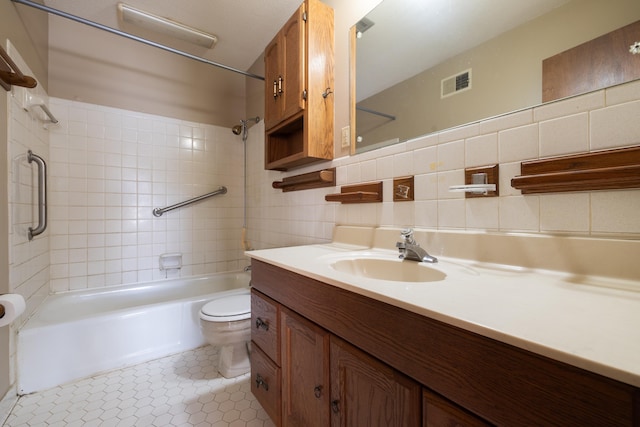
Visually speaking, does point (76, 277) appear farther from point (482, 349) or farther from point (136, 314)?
point (482, 349)

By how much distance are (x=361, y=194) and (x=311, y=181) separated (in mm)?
406

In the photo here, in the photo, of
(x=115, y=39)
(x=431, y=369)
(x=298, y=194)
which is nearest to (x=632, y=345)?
(x=431, y=369)

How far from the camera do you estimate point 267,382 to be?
1.03 metres

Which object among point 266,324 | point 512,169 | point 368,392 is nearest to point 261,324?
point 266,324

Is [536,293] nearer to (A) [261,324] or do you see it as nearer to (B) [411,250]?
(B) [411,250]

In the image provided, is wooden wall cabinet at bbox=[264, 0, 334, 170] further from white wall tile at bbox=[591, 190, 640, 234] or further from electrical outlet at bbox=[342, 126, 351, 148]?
white wall tile at bbox=[591, 190, 640, 234]

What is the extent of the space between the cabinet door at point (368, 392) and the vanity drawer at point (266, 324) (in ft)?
1.08

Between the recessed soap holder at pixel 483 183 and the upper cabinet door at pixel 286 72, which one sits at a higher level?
the upper cabinet door at pixel 286 72

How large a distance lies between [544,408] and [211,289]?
243 cm

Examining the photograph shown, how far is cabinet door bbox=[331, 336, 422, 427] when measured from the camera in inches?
19.5

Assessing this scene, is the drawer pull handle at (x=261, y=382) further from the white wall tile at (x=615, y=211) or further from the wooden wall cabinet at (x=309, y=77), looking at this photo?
the white wall tile at (x=615, y=211)

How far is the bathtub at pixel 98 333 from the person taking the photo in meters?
1.34

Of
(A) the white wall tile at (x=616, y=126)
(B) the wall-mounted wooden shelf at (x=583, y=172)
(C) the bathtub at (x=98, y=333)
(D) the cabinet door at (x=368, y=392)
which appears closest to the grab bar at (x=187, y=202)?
(C) the bathtub at (x=98, y=333)

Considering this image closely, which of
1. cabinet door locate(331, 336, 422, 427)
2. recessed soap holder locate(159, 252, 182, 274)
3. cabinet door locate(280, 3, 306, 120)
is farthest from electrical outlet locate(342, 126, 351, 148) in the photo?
recessed soap holder locate(159, 252, 182, 274)
